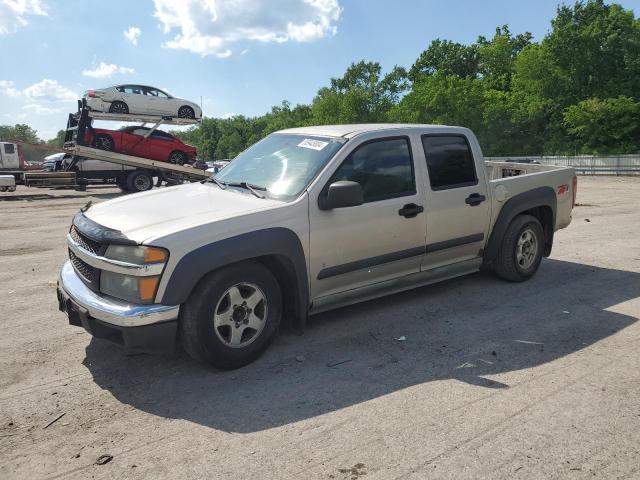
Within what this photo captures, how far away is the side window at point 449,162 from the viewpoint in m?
5.19

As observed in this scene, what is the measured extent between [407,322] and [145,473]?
277 cm

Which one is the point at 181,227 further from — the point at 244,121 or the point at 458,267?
the point at 244,121

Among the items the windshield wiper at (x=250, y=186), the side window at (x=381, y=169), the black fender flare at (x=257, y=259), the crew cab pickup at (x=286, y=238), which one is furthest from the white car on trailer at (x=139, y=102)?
the black fender flare at (x=257, y=259)

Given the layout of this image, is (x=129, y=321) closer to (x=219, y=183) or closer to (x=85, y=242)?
(x=85, y=242)

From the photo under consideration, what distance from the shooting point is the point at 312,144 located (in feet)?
15.7

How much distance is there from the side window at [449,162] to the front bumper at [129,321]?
2.81 m

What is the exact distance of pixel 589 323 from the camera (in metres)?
4.83

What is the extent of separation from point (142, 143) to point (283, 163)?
56.8 feet

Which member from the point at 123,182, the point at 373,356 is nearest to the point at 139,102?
the point at 123,182

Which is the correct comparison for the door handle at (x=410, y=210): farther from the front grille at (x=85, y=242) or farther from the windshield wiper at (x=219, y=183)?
the front grille at (x=85, y=242)

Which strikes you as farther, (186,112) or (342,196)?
(186,112)

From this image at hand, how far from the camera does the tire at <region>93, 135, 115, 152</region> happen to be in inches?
764

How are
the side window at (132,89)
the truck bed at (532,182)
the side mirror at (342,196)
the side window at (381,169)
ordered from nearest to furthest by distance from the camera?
the side mirror at (342,196)
the side window at (381,169)
the truck bed at (532,182)
the side window at (132,89)

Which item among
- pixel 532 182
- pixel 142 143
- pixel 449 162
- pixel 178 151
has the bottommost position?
pixel 532 182
